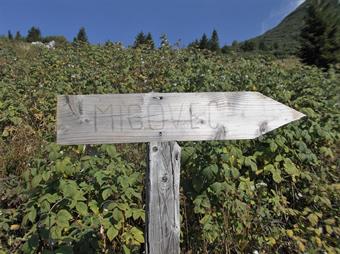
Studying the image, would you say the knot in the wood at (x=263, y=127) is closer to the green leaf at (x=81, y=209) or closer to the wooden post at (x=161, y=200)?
the wooden post at (x=161, y=200)

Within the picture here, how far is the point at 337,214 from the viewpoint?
3438 millimetres

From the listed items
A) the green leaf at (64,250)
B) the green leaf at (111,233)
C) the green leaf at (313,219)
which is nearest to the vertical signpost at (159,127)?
the green leaf at (111,233)

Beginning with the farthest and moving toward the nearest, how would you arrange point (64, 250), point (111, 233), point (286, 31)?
point (286, 31) < point (111, 233) < point (64, 250)

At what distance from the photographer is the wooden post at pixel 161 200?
1997 millimetres

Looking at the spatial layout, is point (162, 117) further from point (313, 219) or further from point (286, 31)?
point (286, 31)

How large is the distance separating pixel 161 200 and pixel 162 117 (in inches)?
15.9

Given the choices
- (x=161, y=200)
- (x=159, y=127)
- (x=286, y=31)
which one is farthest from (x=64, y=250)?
(x=286, y=31)

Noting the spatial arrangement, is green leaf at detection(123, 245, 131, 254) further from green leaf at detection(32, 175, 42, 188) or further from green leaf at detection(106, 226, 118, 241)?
green leaf at detection(32, 175, 42, 188)

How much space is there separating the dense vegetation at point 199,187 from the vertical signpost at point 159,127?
1.76 feet

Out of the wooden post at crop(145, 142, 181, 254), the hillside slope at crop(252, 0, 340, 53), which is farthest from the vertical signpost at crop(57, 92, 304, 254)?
the hillside slope at crop(252, 0, 340, 53)

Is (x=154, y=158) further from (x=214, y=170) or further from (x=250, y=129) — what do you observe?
(x=214, y=170)

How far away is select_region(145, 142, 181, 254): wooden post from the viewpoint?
200 cm

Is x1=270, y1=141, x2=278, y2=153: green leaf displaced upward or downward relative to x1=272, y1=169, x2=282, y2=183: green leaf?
upward

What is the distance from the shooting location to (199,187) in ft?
9.37
